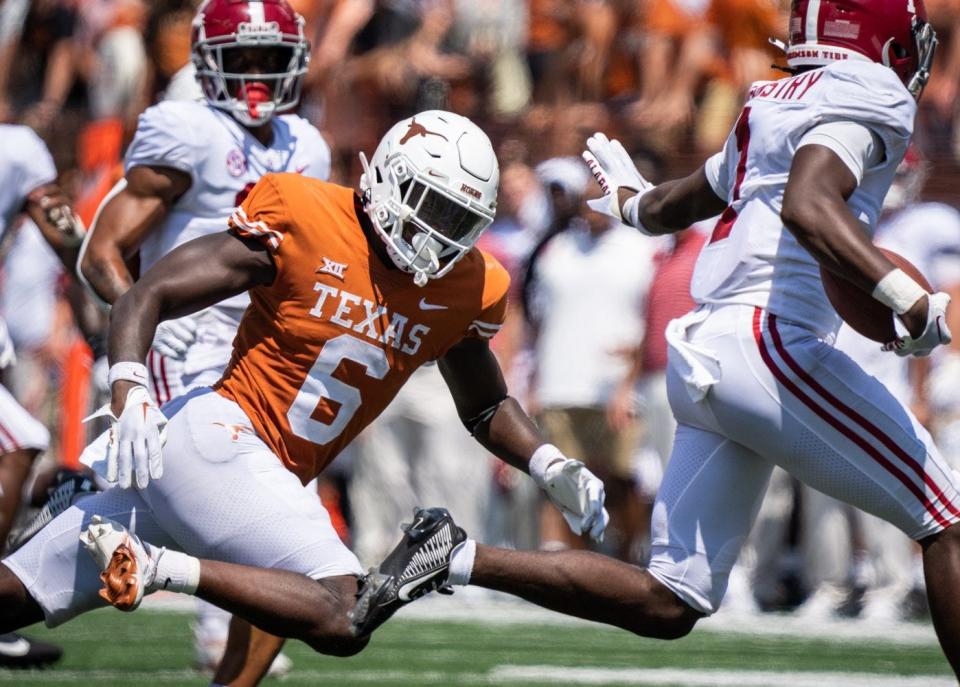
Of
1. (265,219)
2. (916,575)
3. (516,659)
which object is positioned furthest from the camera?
(916,575)

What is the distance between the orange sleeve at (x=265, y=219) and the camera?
423cm

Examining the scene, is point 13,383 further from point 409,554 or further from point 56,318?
point 409,554

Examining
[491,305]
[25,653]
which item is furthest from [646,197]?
[25,653]

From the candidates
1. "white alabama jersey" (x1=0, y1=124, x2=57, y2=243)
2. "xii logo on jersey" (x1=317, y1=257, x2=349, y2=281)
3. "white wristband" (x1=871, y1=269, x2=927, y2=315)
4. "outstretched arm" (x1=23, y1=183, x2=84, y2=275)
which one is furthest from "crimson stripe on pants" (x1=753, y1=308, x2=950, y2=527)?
"white alabama jersey" (x1=0, y1=124, x2=57, y2=243)

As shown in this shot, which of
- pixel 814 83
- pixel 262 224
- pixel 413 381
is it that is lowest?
pixel 413 381

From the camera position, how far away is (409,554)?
165 inches

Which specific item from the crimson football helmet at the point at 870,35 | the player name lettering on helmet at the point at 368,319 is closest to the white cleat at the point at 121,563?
the player name lettering on helmet at the point at 368,319

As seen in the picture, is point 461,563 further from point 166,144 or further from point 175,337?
point 166,144

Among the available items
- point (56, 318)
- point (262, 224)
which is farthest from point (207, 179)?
point (56, 318)

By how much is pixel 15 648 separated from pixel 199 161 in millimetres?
1860

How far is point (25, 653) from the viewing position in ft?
19.9

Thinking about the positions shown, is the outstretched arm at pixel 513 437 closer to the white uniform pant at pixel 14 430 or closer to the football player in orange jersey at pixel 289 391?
the football player in orange jersey at pixel 289 391

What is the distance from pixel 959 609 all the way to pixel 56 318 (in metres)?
7.65

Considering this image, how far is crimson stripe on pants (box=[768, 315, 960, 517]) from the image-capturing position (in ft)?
14.4
